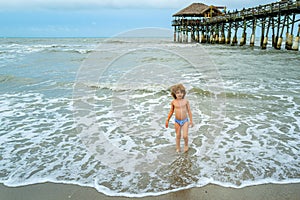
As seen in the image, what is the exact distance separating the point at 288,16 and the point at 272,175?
22568mm

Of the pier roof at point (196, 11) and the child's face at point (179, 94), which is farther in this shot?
the pier roof at point (196, 11)

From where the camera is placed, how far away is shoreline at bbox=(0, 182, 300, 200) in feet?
9.31

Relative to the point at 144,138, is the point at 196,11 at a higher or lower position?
higher

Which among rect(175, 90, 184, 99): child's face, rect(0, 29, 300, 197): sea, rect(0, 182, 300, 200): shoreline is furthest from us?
rect(175, 90, 184, 99): child's face

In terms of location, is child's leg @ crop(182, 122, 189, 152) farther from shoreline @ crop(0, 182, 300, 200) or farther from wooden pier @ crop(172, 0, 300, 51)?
wooden pier @ crop(172, 0, 300, 51)

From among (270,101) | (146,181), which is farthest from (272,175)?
(270,101)

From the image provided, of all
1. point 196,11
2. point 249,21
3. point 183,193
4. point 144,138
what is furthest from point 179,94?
point 196,11

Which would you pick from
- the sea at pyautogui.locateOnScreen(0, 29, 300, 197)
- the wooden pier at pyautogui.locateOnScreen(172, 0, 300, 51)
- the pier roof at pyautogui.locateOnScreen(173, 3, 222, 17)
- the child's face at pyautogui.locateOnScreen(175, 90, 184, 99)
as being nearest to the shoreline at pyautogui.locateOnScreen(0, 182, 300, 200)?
the sea at pyautogui.locateOnScreen(0, 29, 300, 197)

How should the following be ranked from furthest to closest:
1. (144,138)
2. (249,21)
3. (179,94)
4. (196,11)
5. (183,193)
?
1. (196,11)
2. (249,21)
3. (144,138)
4. (179,94)
5. (183,193)

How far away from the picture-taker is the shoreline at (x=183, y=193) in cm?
284

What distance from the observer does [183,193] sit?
2900 mm

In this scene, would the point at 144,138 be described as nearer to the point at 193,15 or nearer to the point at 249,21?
the point at 249,21

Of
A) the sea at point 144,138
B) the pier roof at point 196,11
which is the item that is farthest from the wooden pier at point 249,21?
the sea at point 144,138

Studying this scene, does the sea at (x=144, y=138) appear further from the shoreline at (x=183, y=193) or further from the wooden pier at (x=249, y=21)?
the wooden pier at (x=249, y=21)
